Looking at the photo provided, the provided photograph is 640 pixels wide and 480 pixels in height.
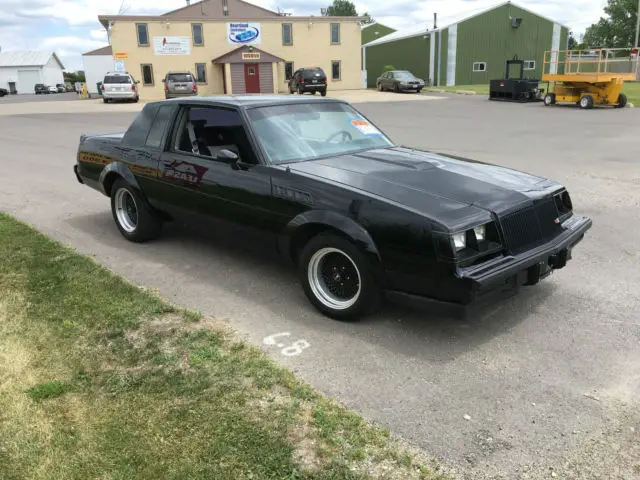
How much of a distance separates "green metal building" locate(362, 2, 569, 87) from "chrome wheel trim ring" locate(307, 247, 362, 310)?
4783 centimetres

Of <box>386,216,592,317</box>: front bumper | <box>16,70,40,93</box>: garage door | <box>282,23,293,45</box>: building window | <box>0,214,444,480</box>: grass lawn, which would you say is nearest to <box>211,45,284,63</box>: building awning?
<box>282,23,293,45</box>: building window

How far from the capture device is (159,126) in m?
5.52

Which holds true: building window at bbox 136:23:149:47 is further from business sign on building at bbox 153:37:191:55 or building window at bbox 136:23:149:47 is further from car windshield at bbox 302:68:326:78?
car windshield at bbox 302:68:326:78

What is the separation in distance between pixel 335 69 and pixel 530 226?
43607mm

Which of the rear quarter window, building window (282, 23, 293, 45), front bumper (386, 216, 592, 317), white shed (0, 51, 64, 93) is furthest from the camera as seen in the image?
white shed (0, 51, 64, 93)

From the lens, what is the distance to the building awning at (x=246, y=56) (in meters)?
41.2

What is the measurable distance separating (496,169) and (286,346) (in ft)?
7.54

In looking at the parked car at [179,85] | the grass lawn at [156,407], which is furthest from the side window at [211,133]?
the parked car at [179,85]

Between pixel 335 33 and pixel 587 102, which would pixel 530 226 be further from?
pixel 335 33

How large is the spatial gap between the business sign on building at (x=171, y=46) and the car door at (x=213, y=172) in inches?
1518

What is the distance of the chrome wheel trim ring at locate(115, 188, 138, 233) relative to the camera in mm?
6125

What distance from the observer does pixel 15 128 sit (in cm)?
1950

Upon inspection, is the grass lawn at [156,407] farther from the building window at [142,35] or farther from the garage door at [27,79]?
the garage door at [27,79]

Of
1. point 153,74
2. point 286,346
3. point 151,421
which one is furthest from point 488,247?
point 153,74
